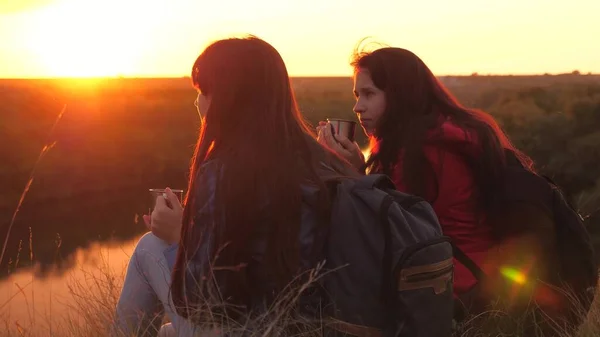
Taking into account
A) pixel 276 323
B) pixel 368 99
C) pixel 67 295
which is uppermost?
pixel 368 99

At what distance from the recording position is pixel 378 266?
2.09 m

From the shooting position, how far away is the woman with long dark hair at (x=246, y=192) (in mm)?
2020

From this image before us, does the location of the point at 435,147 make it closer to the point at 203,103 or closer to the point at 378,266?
the point at 378,266

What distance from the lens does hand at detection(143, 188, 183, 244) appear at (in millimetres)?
2270

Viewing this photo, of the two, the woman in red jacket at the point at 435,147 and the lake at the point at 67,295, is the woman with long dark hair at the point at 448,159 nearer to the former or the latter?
the woman in red jacket at the point at 435,147

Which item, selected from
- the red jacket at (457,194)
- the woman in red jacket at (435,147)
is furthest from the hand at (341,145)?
the red jacket at (457,194)

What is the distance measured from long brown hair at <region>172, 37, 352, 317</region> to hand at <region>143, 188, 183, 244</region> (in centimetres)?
14

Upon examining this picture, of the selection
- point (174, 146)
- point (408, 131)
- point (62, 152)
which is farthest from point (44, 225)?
point (408, 131)

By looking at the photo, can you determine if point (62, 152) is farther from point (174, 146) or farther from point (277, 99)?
point (277, 99)

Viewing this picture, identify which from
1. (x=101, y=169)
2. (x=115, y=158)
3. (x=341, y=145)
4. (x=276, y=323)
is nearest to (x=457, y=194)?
(x=341, y=145)

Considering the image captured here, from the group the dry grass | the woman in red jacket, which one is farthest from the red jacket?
the dry grass

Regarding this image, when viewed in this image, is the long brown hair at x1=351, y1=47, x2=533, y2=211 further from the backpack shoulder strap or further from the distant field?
the distant field

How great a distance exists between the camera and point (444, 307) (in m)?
2.17

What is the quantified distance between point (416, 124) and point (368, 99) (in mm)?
266
